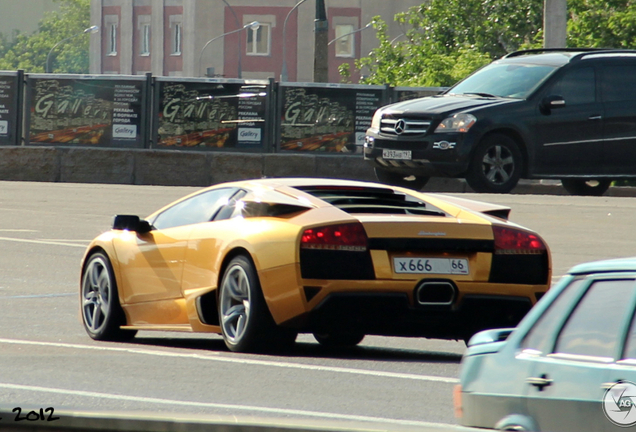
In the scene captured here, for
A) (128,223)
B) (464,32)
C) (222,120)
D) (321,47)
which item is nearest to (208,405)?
(128,223)

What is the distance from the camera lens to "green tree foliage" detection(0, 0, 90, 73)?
153m

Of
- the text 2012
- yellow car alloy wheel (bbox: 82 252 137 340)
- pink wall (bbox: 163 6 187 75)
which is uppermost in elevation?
pink wall (bbox: 163 6 187 75)

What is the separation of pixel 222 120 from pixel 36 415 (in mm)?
22056

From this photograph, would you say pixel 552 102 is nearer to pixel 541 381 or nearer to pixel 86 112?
pixel 86 112

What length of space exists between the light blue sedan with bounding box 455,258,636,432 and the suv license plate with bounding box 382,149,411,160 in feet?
43.7

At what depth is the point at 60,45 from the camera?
A: 522ft

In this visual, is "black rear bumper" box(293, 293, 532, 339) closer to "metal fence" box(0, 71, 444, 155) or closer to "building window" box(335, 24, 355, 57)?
"metal fence" box(0, 71, 444, 155)

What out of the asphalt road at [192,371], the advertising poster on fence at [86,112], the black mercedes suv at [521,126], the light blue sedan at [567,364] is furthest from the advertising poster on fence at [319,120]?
the light blue sedan at [567,364]

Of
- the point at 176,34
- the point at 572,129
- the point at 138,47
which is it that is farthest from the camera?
the point at 138,47

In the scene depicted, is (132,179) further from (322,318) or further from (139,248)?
(322,318)

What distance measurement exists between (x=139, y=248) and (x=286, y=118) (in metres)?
16.3

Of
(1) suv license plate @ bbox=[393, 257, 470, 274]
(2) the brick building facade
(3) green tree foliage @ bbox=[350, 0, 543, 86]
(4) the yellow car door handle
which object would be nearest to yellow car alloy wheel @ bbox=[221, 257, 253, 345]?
(1) suv license plate @ bbox=[393, 257, 470, 274]

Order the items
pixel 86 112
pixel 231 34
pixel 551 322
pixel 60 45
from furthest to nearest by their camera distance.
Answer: pixel 60 45
pixel 231 34
pixel 86 112
pixel 551 322

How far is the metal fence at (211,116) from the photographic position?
1009 inches
